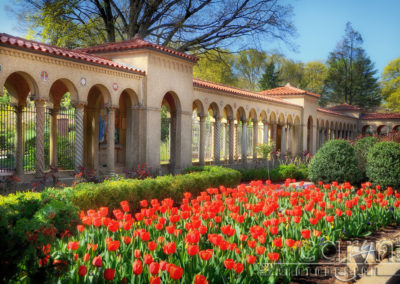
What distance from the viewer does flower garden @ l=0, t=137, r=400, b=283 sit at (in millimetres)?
2891

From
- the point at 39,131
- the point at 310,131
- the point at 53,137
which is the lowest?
the point at 53,137

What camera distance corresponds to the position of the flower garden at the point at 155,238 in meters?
2.89

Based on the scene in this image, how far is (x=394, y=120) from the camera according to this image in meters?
40.5

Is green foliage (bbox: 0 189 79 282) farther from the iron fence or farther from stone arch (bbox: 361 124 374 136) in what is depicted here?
stone arch (bbox: 361 124 374 136)

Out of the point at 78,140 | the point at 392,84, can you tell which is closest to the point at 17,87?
the point at 78,140

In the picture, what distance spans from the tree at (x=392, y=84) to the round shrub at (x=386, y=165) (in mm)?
42126

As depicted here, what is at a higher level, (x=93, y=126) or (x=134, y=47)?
(x=134, y=47)

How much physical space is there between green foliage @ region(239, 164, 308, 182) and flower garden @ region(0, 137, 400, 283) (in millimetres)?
8362

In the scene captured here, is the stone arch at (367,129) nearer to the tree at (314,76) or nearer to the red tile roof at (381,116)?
the red tile roof at (381,116)

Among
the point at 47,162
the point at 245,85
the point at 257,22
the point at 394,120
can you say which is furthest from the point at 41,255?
the point at 245,85

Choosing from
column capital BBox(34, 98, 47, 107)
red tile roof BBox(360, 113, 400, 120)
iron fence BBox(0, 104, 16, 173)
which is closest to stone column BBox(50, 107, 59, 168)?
iron fence BBox(0, 104, 16, 173)
